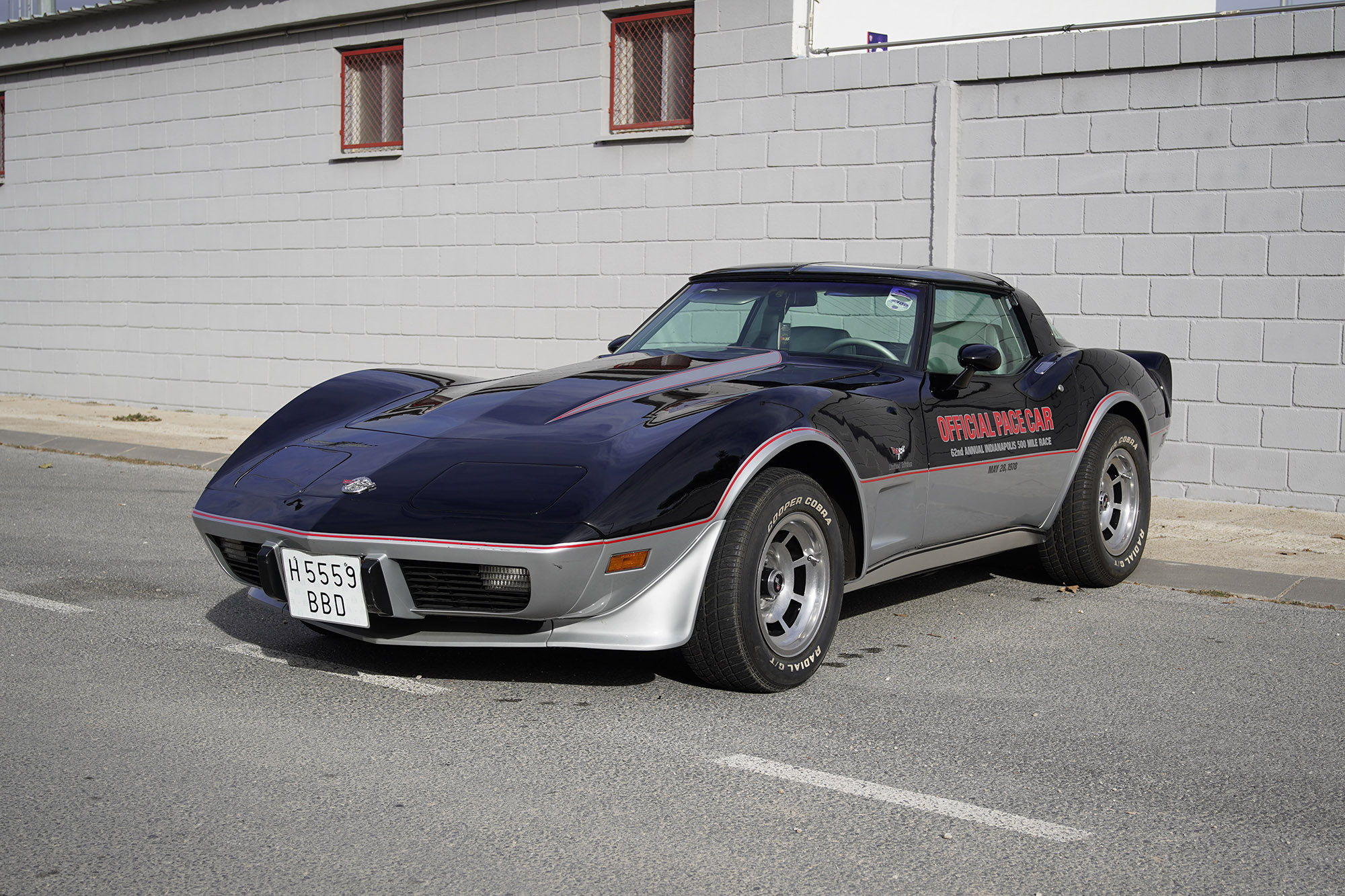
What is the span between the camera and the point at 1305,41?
7.71 metres

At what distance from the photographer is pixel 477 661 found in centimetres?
445

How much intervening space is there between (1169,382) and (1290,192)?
2.19m

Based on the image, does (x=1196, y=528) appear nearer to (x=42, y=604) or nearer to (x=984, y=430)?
(x=984, y=430)

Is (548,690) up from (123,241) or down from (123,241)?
down

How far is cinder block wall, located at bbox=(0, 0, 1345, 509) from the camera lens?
7977mm

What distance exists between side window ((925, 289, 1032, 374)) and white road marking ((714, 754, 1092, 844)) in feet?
6.76

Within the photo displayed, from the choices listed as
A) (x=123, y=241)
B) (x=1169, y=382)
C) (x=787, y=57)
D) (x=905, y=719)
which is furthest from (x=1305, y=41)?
(x=123, y=241)

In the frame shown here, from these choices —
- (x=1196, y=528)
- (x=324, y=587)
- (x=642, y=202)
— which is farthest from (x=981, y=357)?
(x=642, y=202)

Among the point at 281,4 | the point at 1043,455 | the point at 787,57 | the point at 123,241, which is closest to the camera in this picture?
the point at 1043,455

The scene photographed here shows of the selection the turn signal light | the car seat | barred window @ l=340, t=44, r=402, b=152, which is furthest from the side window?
barred window @ l=340, t=44, r=402, b=152

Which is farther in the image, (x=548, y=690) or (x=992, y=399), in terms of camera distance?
(x=992, y=399)

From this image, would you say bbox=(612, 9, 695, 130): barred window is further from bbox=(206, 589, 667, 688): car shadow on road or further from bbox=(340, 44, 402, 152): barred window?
bbox=(206, 589, 667, 688): car shadow on road

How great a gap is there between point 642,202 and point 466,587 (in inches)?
277

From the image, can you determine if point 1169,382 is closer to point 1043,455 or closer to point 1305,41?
point 1043,455
